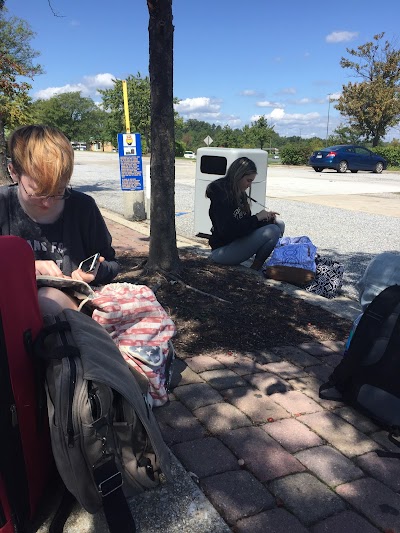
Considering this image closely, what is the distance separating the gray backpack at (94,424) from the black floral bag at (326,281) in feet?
10.6

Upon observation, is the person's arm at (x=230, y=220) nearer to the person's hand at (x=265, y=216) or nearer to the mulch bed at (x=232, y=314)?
the person's hand at (x=265, y=216)

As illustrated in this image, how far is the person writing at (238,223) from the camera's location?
4.73m

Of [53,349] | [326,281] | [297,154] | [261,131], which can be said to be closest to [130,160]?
[326,281]

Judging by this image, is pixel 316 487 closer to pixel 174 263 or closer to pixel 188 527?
pixel 188 527

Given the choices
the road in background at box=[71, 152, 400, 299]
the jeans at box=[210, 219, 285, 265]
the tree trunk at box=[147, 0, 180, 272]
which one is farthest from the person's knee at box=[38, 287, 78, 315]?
the road in background at box=[71, 152, 400, 299]

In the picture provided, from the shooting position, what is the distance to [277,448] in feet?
7.00

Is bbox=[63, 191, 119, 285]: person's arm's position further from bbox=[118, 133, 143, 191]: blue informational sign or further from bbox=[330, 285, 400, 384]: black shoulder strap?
bbox=[118, 133, 143, 191]: blue informational sign

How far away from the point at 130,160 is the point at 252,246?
388 centimetres

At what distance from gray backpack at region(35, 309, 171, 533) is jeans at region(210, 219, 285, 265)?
3.48m

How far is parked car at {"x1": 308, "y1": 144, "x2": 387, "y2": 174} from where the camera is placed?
23.2m

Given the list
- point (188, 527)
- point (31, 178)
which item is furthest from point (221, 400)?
point (31, 178)

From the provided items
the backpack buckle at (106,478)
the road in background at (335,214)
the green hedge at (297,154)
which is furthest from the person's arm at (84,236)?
the green hedge at (297,154)

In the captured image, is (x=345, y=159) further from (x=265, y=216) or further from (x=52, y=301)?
(x=52, y=301)

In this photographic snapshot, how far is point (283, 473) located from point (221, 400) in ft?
2.00
